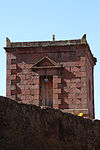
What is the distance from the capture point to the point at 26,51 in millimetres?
20781

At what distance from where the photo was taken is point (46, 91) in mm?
20469

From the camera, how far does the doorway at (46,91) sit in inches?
800

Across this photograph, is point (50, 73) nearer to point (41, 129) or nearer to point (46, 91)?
point (46, 91)

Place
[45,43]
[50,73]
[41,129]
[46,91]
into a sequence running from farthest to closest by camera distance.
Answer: [45,43]
[46,91]
[50,73]
[41,129]

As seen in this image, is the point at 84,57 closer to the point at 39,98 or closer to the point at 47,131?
the point at 39,98

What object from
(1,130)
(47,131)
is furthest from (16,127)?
(47,131)

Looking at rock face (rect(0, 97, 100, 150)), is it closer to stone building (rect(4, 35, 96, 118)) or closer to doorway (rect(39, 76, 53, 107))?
stone building (rect(4, 35, 96, 118))

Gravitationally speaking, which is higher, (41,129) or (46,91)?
(46,91)

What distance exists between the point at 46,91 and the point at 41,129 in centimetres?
1383

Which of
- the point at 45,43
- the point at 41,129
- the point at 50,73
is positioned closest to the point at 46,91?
the point at 50,73

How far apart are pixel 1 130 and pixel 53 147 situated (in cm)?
186

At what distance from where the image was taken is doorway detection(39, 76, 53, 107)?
66.7 ft

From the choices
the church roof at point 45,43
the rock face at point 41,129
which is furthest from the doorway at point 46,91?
the rock face at point 41,129

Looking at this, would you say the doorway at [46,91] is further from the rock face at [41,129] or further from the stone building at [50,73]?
the rock face at [41,129]
